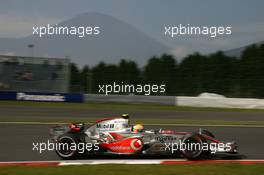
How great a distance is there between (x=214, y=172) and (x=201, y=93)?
650 inches

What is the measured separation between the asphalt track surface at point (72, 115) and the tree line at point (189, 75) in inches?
149

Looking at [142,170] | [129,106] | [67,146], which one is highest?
[129,106]

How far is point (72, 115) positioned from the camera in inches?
682

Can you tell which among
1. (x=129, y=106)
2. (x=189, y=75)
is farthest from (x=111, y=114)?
(x=189, y=75)

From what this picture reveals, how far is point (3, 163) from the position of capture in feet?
26.7

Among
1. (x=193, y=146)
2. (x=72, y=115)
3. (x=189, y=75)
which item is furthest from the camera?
(x=189, y=75)

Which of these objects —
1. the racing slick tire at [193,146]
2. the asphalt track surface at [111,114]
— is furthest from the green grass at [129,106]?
the racing slick tire at [193,146]

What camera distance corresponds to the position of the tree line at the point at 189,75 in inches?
911

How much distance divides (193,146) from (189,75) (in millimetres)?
16151

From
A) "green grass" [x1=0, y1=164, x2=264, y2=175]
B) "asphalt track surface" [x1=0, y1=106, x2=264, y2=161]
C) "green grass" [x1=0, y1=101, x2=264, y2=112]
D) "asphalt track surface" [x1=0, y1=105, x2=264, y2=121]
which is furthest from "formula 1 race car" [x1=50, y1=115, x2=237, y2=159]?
"green grass" [x1=0, y1=101, x2=264, y2=112]

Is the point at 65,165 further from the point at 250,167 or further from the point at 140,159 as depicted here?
the point at 250,167

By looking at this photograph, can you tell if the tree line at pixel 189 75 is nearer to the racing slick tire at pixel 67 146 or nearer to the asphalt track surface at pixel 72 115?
the asphalt track surface at pixel 72 115

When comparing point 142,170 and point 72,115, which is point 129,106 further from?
point 142,170

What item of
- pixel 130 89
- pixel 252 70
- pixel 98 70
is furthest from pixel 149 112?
pixel 252 70
